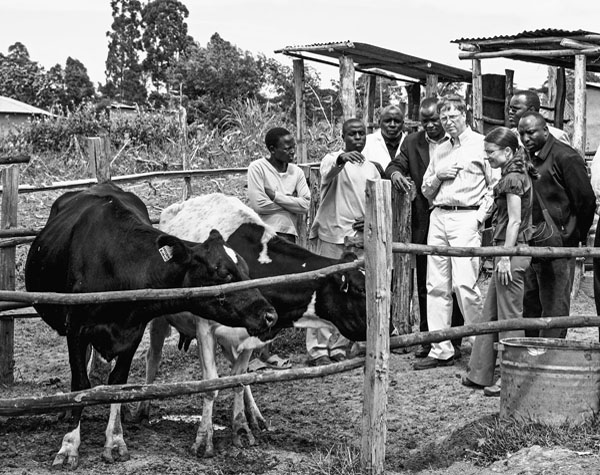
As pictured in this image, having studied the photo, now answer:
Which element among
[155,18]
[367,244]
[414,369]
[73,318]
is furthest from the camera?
[155,18]

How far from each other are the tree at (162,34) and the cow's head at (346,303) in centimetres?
5375

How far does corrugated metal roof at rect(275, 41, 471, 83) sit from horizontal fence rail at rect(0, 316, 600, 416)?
7984 mm

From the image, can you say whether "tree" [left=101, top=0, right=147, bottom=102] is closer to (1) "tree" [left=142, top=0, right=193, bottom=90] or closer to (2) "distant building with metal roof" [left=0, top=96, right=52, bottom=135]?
(1) "tree" [left=142, top=0, right=193, bottom=90]

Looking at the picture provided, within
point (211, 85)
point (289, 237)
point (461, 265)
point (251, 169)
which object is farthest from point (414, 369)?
point (211, 85)

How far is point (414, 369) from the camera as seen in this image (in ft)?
24.6

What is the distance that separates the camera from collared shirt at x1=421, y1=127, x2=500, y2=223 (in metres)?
7.04

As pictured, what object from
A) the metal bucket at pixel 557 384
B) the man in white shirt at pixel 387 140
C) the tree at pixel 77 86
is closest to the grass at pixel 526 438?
the metal bucket at pixel 557 384

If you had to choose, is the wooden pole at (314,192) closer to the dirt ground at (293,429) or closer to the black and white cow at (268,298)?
the dirt ground at (293,429)

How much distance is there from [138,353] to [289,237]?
6.95 ft

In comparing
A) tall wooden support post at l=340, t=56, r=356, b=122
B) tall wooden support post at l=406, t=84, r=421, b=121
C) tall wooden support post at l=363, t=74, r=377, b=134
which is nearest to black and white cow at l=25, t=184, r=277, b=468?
tall wooden support post at l=340, t=56, r=356, b=122

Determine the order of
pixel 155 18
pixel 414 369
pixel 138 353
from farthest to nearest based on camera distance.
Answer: pixel 155 18
pixel 138 353
pixel 414 369

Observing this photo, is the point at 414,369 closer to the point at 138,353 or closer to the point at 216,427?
the point at 216,427

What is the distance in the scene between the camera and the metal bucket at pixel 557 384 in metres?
5.32

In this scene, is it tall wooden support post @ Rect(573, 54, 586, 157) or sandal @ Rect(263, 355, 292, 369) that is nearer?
sandal @ Rect(263, 355, 292, 369)
